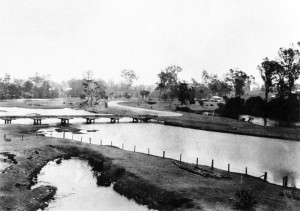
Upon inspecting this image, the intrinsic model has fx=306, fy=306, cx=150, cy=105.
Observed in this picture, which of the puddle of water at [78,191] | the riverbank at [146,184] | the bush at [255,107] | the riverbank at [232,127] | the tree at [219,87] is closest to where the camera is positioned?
the riverbank at [146,184]

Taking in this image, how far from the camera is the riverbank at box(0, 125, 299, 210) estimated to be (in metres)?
24.8

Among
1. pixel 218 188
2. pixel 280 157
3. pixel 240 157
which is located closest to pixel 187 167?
pixel 218 188

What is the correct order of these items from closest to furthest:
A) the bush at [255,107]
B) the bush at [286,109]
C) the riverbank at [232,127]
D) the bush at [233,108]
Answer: the riverbank at [232,127], the bush at [286,109], the bush at [233,108], the bush at [255,107]

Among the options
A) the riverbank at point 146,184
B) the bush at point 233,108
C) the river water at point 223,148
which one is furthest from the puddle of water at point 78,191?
the bush at point 233,108

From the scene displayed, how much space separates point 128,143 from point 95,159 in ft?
57.2

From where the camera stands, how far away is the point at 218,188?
28172mm

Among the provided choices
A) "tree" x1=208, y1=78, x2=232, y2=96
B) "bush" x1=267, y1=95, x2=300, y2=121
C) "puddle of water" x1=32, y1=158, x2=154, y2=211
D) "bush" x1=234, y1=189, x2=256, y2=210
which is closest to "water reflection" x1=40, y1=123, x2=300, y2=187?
"bush" x1=234, y1=189, x2=256, y2=210

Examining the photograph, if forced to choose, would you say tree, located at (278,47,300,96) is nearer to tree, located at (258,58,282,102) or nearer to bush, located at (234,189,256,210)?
tree, located at (258,58,282,102)

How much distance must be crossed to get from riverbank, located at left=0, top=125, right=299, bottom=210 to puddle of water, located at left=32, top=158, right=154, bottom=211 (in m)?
0.81

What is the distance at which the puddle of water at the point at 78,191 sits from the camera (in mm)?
26562

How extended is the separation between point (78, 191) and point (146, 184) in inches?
268

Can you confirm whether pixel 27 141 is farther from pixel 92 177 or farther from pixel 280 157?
pixel 280 157

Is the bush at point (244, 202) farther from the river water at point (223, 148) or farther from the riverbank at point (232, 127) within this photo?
the riverbank at point (232, 127)

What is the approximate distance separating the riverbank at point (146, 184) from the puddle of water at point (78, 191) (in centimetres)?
81
